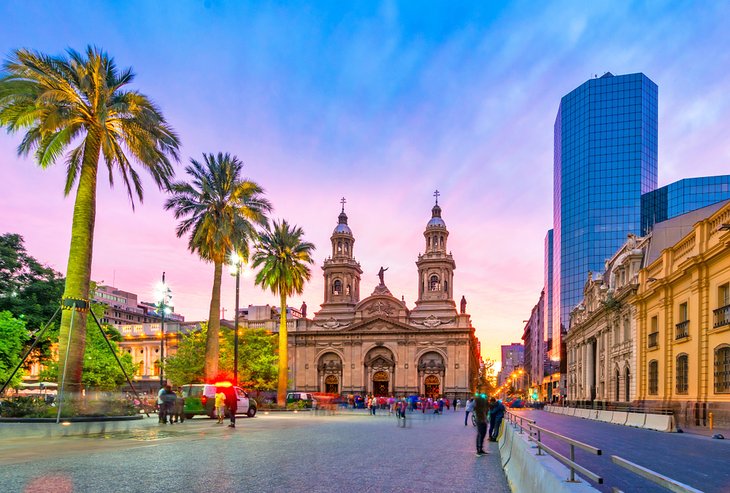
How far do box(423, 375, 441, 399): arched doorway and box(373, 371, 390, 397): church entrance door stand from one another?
582cm

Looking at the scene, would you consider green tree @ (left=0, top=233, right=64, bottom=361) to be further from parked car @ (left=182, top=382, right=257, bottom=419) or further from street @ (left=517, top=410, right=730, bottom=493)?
street @ (left=517, top=410, right=730, bottom=493)

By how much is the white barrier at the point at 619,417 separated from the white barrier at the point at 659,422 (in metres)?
3.55

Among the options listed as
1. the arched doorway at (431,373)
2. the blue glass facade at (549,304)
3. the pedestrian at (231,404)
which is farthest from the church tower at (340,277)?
the pedestrian at (231,404)

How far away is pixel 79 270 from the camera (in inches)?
851

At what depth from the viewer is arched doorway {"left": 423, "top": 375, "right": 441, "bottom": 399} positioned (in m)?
87.7

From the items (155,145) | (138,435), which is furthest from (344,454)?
(155,145)

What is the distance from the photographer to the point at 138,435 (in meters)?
16.9

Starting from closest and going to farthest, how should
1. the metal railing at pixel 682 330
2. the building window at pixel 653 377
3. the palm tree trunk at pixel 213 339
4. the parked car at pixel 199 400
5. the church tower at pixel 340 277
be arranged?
the parked car at pixel 199 400, the metal railing at pixel 682 330, the palm tree trunk at pixel 213 339, the building window at pixel 653 377, the church tower at pixel 340 277

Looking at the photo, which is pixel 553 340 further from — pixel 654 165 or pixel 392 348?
pixel 392 348

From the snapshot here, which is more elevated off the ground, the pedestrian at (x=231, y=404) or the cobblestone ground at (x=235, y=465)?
the cobblestone ground at (x=235, y=465)

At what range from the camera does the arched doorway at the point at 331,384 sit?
3637 inches

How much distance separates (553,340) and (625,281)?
101 metres

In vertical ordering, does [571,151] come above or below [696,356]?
above

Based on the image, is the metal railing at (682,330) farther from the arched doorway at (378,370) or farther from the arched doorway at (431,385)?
the arched doorway at (378,370)
